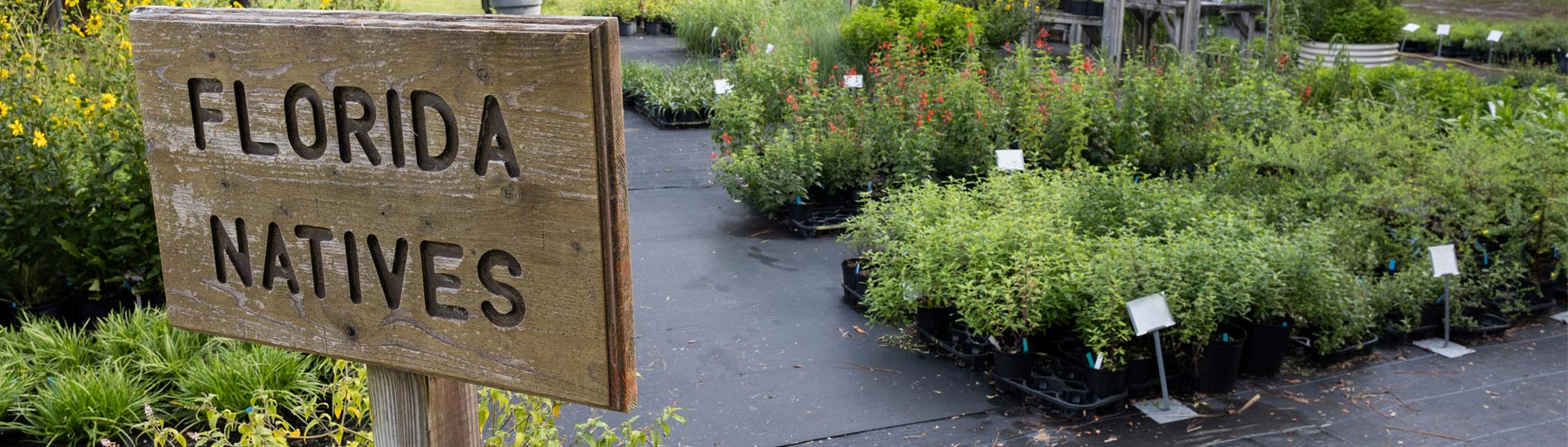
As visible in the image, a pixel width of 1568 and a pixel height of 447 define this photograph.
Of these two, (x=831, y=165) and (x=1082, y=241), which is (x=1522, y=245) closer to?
(x=1082, y=241)

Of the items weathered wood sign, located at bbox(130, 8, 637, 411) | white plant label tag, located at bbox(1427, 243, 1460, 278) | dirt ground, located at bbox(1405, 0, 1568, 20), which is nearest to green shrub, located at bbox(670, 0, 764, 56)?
white plant label tag, located at bbox(1427, 243, 1460, 278)

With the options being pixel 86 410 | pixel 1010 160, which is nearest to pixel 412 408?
pixel 86 410

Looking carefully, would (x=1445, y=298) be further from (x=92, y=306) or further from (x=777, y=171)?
(x=92, y=306)

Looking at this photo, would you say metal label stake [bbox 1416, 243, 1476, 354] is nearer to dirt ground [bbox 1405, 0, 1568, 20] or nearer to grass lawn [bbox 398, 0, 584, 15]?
dirt ground [bbox 1405, 0, 1568, 20]

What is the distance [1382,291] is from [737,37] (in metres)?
8.72

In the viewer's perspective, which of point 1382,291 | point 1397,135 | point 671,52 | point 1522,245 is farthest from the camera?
point 671,52

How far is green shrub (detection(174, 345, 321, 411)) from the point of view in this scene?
147 inches

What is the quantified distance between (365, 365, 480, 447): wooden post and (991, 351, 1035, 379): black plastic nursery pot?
2.97 meters

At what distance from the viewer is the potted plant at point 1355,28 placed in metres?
11.6

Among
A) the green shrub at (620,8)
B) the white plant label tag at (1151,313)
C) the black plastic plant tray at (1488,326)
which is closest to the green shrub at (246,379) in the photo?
the white plant label tag at (1151,313)

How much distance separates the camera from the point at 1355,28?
1167 cm

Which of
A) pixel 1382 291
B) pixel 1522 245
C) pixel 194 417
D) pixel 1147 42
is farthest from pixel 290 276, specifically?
pixel 1147 42

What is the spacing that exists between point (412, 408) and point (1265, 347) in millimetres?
3697

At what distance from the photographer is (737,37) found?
1266 centimetres
